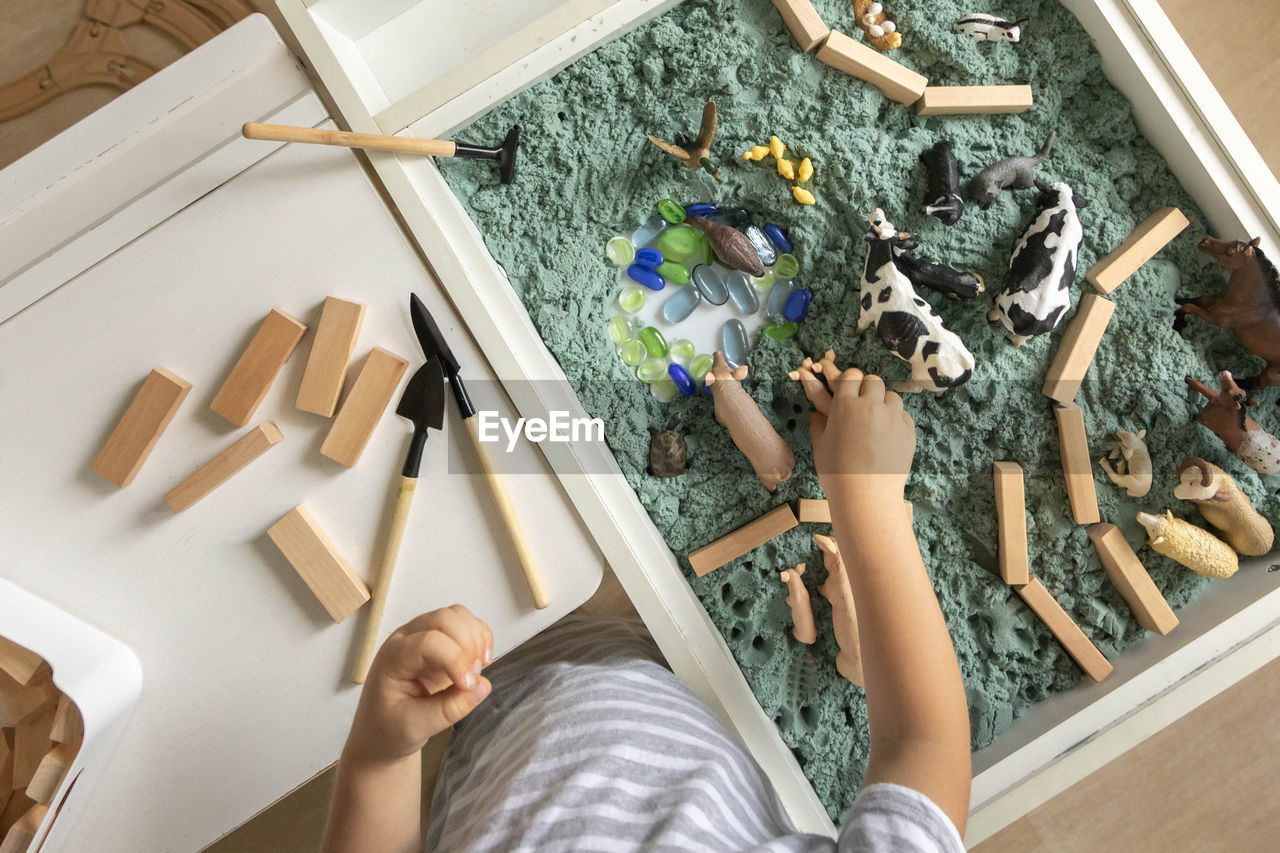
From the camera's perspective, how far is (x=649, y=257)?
859 millimetres

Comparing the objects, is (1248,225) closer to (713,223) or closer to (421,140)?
(713,223)

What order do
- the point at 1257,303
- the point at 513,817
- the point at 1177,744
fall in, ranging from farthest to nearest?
the point at 1177,744, the point at 1257,303, the point at 513,817

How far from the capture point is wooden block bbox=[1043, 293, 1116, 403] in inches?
32.6

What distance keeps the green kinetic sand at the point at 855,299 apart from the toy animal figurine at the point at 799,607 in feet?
0.08

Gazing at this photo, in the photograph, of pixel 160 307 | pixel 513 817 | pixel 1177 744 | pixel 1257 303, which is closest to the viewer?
pixel 513 817

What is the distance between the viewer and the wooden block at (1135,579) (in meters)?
0.84

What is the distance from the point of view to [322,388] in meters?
0.68

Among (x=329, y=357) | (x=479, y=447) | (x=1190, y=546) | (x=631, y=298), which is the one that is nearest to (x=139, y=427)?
(x=329, y=357)

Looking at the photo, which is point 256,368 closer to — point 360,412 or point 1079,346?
point 360,412

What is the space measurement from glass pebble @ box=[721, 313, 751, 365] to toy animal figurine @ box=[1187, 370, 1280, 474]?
49cm

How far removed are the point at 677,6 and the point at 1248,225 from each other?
67 centimetres

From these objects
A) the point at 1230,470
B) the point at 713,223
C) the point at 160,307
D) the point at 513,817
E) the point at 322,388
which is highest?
the point at 160,307

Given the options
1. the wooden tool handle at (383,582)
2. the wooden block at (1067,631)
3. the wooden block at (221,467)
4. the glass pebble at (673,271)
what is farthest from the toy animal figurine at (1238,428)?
the wooden block at (221,467)

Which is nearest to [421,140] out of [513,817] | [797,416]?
[797,416]
